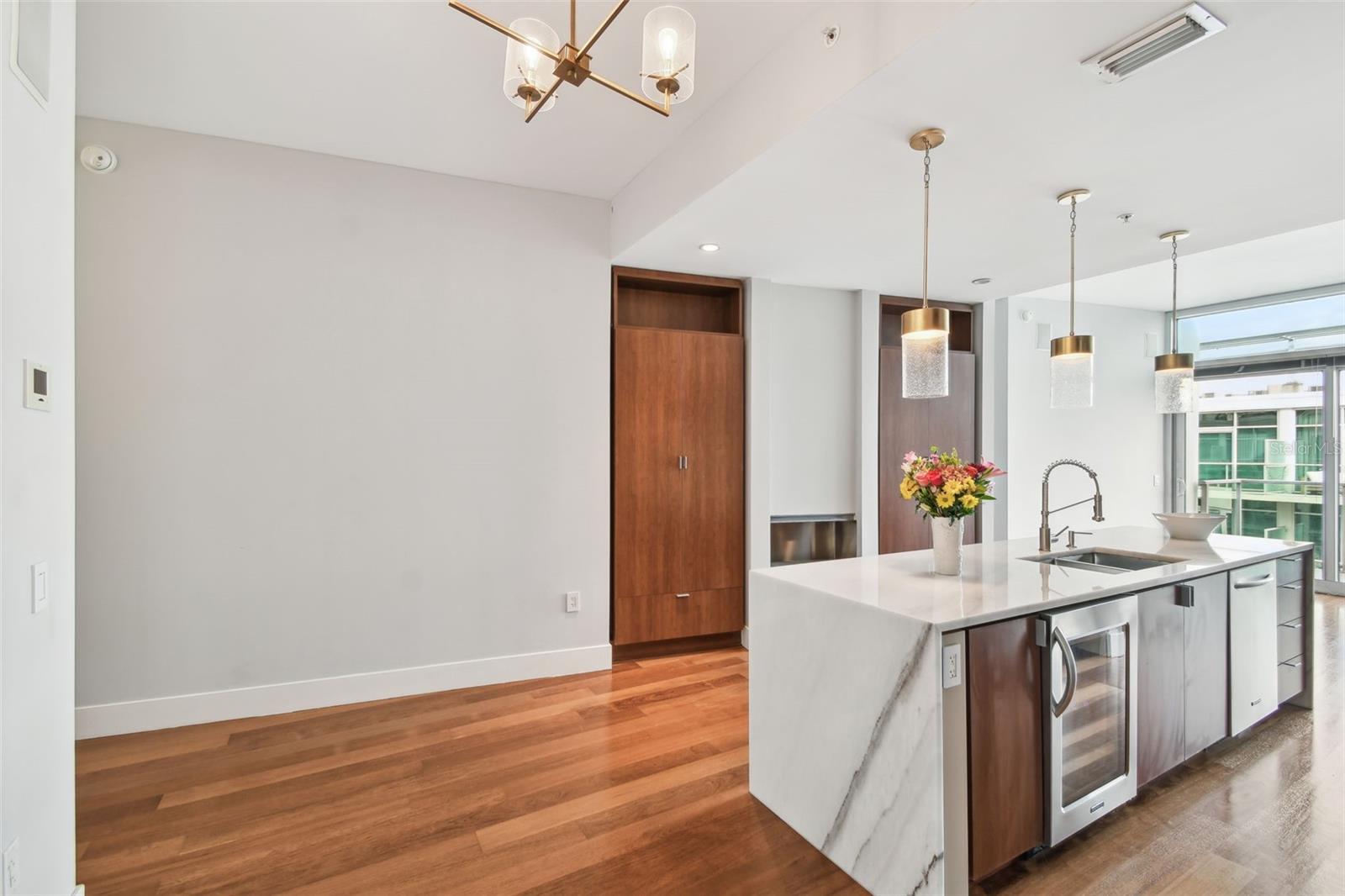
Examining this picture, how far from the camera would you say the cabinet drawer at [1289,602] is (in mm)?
3033

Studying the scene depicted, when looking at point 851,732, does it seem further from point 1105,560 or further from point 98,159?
point 98,159

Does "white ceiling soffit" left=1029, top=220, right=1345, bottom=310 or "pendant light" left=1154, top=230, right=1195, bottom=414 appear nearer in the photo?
"pendant light" left=1154, top=230, right=1195, bottom=414

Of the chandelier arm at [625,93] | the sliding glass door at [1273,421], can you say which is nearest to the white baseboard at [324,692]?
the chandelier arm at [625,93]

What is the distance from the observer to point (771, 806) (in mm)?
2311

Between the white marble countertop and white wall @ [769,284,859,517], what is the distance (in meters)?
1.60

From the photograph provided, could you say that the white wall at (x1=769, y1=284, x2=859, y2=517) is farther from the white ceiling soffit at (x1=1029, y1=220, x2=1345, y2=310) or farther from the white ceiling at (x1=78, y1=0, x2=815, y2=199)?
the white ceiling soffit at (x1=1029, y1=220, x2=1345, y2=310)

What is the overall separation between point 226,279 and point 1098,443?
7.49m

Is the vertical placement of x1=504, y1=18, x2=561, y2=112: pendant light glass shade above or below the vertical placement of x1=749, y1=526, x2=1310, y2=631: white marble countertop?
above

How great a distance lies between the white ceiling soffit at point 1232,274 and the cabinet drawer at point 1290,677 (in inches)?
88.3

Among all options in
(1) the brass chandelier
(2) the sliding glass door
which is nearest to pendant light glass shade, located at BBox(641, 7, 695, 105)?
(1) the brass chandelier

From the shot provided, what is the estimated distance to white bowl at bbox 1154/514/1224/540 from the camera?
9.96 feet

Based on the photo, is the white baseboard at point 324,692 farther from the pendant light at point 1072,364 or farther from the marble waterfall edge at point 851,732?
the pendant light at point 1072,364
